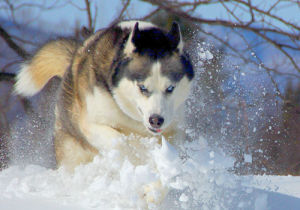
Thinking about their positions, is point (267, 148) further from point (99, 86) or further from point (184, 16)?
point (99, 86)

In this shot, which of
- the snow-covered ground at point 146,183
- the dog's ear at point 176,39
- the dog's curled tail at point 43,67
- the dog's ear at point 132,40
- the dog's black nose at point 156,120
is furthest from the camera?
the dog's curled tail at point 43,67

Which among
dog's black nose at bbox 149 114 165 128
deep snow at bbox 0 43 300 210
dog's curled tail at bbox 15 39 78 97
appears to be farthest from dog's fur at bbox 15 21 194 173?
dog's curled tail at bbox 15 39 78 97

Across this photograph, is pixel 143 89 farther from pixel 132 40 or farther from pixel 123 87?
pixel 132 40

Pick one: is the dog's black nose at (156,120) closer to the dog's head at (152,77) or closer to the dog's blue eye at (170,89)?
the dog's head at (152,77)

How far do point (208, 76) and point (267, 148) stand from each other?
1381 millimetres

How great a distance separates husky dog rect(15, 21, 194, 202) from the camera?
2.26m

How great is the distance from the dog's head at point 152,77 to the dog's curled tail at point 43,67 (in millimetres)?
1004

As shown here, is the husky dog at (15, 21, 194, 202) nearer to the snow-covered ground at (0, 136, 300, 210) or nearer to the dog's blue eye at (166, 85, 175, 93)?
the dog's blue eye at (166, 85, 175, 93)

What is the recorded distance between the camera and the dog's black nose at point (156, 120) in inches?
84.4

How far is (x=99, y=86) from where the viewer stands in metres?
2.48

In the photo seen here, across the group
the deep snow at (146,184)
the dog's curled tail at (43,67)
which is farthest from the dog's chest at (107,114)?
the dog's curled tail at (43,67)

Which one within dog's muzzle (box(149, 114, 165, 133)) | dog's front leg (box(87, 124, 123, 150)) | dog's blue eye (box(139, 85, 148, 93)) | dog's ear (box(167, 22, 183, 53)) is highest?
dog's ear (box(167, 22, 183, 53))

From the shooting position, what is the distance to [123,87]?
239 cm

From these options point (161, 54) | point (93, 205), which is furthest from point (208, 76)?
point (93, 205)
